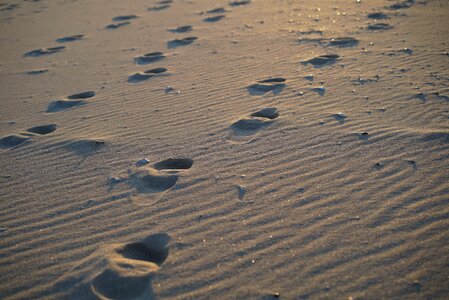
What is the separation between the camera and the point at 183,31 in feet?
24.2

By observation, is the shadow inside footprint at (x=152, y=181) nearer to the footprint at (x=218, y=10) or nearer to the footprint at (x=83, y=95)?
the footprint at (x=83, y=95)

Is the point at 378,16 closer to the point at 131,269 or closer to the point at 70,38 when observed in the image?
the point at 70,38

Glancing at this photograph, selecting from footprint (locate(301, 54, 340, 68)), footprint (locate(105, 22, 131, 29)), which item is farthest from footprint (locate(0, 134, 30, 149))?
footprint (locate(105, 22, 131, 29))

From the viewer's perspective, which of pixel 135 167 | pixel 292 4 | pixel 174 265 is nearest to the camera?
pixel 174 265

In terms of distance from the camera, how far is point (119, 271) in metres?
2.21

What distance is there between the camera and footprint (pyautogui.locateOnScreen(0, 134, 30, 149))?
3.77 m

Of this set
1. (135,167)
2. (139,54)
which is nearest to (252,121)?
(135,167)

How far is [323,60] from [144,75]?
2591 millimetres

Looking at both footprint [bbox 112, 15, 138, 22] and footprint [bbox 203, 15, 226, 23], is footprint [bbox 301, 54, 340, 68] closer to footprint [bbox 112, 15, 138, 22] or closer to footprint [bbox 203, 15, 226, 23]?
footprint [bbox 203, 15, 226, 23]

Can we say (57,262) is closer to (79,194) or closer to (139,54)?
(79,194)

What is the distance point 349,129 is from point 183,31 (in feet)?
16.3

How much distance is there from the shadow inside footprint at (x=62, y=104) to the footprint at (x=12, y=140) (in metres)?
0.69

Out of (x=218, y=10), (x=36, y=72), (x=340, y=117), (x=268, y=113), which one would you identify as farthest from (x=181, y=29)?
(x=340, y=117)

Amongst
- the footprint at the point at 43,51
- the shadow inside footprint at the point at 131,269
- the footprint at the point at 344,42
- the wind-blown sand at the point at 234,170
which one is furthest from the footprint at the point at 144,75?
the shadow inside footprint at the point at 131,269
